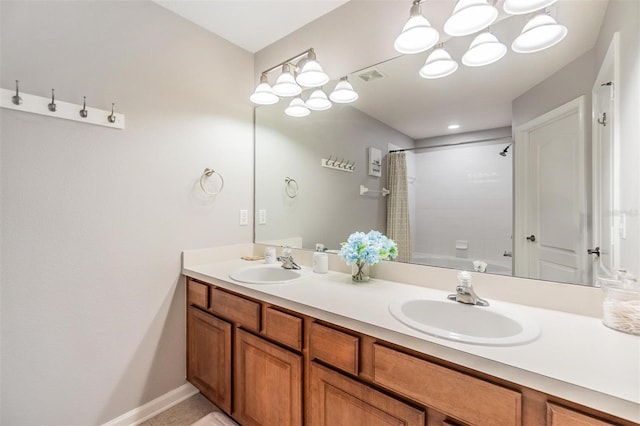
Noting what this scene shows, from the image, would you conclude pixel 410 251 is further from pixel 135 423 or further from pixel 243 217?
pixel 135 423

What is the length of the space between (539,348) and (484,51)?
1.23 metres

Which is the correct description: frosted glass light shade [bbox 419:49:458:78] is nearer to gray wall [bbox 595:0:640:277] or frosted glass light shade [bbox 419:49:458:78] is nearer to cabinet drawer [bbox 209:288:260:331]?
gray wall [bbox 595:0:640:277]

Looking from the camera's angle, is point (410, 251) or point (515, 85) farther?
point (410, 251)

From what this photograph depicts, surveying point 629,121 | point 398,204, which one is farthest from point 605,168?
point 398,204

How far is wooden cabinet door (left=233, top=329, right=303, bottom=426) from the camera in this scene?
1215 mm

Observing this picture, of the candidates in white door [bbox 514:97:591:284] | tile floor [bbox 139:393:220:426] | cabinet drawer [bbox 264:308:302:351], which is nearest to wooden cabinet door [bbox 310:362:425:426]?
cabinet drawer [bbox 264:308:302:351]

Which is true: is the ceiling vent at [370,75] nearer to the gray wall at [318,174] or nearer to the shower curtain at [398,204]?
the gray wall at [318,174]

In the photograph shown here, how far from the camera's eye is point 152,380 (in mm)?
1734

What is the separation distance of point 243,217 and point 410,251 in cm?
134

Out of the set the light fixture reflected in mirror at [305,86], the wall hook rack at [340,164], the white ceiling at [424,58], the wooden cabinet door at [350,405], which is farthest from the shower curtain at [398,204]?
the wooden cabinet door at [350,405]

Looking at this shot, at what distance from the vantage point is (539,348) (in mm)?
798

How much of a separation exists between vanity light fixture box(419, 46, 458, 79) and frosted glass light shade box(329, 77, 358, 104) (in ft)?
1.52

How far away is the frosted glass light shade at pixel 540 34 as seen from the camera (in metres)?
1.10

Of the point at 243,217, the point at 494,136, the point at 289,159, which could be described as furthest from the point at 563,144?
the point at 243,217
